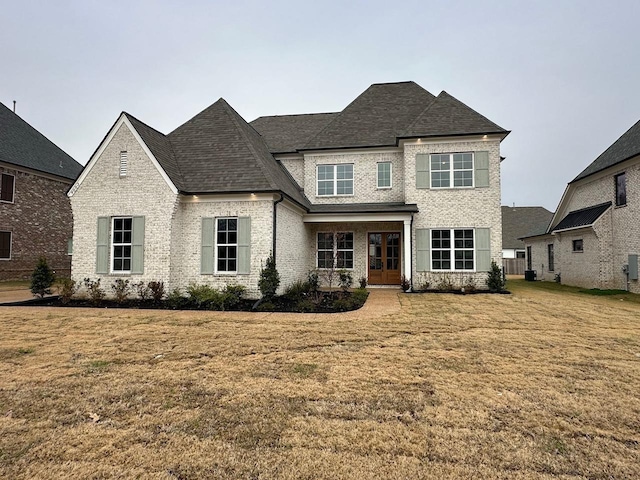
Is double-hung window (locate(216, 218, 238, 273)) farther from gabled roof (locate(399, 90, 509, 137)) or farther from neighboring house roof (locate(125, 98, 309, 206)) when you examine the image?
gabled roof (locate(399, 90, 509, 137))

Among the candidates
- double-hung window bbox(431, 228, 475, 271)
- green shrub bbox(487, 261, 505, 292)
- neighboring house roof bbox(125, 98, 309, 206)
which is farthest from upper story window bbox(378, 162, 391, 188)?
green shrub bbox(487, 261, 505, 292)

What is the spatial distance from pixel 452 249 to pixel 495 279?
204cm

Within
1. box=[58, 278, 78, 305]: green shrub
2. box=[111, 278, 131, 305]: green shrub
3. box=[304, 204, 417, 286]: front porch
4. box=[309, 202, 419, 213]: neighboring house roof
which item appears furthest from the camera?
box=[304, 204, 417, 286]: front porch

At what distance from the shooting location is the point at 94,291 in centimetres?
1089

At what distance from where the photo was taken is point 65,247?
72.4 feet

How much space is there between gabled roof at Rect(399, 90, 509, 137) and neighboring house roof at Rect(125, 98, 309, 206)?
20.8 ft

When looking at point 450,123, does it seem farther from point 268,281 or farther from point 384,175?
point 268,281

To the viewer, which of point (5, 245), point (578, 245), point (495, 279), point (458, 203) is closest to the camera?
point (495, 279)

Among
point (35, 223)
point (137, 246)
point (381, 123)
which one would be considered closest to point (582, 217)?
point (381, 123)

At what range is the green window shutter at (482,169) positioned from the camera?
564 inches

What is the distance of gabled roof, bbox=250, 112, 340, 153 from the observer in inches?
702

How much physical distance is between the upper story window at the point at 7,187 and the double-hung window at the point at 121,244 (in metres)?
12.4

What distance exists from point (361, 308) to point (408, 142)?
8.45m

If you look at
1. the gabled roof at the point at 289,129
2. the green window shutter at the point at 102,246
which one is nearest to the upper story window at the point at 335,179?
A: the gabled roof at the point at 289,129
